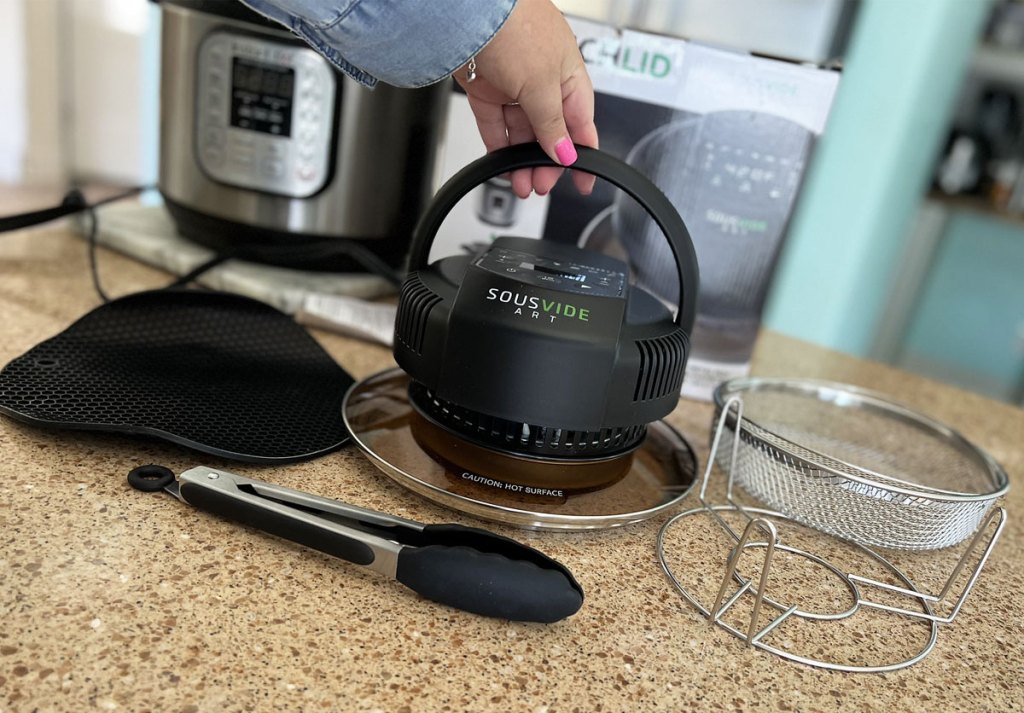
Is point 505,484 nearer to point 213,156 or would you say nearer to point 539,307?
point 539,307

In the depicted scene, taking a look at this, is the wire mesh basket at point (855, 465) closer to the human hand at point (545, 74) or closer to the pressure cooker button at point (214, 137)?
the human hand at point (545, 74)

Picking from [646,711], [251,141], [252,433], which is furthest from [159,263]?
[646,711]

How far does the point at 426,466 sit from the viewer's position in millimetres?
467

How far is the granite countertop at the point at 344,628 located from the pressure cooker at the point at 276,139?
1.17ft

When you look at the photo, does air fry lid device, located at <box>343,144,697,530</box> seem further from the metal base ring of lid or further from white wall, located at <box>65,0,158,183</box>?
white wall, located at <box>65,0,158,183</box>

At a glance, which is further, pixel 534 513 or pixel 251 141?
pixel 251 141

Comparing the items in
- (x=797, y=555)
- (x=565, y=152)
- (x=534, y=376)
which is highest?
(x=565, y=152)

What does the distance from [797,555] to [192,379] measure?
42cm

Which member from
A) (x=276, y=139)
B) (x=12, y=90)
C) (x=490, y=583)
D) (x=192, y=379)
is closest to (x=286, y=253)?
(x=276, y=139)

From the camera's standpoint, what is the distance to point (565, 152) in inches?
18.5

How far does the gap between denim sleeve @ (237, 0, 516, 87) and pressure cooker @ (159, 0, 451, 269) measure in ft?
0.99

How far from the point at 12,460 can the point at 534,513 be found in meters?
0.30

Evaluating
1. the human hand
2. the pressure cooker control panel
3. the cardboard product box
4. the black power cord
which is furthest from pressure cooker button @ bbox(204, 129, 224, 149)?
the human hand

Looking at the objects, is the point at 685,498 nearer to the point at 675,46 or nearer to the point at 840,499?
the point at 840,499
